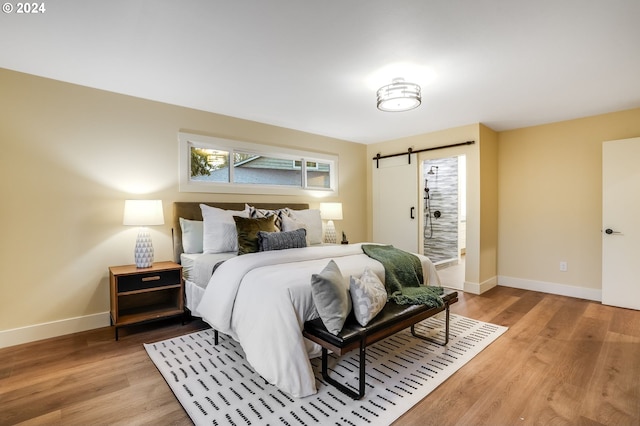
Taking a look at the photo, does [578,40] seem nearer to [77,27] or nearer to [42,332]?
[77,27]

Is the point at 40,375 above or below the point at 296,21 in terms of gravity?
below

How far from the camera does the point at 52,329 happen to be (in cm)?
283

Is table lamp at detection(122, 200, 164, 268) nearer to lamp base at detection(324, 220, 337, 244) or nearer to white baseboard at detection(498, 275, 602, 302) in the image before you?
lamp base at detection(324, 220, 337, 244)

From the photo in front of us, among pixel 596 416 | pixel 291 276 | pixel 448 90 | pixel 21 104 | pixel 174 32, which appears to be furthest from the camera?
pixel 448 90

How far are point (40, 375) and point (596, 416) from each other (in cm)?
362

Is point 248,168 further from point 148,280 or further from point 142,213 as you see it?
point 148,280

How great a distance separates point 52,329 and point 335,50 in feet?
11.5

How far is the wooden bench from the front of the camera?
6.02ft

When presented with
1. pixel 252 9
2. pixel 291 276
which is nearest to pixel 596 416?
pixel 291 276

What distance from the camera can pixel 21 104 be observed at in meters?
2.68

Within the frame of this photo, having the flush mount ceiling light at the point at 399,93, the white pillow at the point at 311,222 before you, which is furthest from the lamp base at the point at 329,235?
the flush mount ceiling light at the point at 399,93

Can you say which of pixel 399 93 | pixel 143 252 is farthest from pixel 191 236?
pixel 399 93

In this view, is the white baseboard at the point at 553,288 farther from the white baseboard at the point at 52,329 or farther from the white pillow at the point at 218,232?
the white baseboard at the point at 52,329

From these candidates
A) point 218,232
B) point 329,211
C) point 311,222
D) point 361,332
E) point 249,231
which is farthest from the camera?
point 329,211
